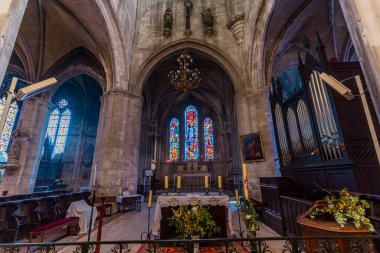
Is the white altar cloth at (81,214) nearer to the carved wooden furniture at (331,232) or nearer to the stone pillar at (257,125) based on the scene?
the carved wooden furniture at (331,232)

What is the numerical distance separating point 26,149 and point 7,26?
9.51 m

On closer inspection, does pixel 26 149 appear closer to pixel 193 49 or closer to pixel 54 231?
pixel 54 231

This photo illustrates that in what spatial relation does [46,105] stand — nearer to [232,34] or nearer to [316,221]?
[232,34]

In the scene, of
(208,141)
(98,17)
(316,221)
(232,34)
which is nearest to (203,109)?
(208,141)

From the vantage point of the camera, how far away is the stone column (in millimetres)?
8055

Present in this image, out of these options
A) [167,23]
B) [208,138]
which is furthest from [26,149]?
[208,138]

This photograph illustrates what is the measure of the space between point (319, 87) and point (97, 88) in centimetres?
1762

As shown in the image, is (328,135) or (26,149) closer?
(328,135)

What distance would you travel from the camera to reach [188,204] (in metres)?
4.04

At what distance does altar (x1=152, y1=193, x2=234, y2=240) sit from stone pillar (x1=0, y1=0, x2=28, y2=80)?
3.73 m

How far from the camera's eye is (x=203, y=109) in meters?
20.0

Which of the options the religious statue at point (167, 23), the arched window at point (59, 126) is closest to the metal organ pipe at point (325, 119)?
the religious statue at point (167, 23)

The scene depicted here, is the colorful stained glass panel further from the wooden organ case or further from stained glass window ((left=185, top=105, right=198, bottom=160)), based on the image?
the wooden organ case

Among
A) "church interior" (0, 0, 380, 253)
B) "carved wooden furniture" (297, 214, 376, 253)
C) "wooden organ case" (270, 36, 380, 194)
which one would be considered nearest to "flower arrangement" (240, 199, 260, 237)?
"church interior" (0, 0, 380, 253)
